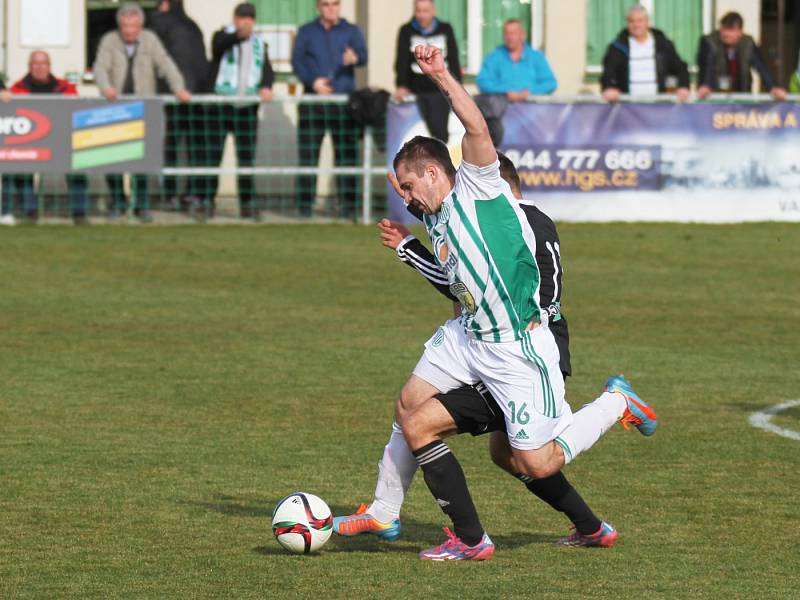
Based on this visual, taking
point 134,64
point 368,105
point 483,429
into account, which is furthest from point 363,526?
point 134,64

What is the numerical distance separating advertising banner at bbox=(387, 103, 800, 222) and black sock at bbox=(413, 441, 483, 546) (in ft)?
42.9

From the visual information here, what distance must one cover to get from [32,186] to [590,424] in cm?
1325

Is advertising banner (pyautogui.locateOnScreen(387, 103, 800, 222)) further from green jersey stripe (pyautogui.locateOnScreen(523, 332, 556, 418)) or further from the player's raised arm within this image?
the player's raised arm

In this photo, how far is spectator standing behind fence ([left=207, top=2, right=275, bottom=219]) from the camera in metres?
19.4

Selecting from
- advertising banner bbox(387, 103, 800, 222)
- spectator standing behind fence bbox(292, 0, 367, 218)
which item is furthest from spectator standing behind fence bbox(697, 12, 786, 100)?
spectator standing behind fence bbox(292, 0, 367, 218)

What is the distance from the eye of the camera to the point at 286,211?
1994 centimetres

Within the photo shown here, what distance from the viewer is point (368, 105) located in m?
19.3

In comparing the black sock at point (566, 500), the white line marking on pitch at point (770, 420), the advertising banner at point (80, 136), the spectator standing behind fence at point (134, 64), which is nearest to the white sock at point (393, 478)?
the black sock at point (566, 500)

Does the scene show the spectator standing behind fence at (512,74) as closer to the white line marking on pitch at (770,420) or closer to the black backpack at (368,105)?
the black backpack at (368,105)

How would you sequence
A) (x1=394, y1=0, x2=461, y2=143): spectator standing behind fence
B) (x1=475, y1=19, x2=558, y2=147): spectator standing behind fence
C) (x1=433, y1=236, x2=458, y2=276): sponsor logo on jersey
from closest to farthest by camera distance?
(x1=433, y1=236, x2=458, y2=276): sponsor logo on jersey → (x1=475, y1=19, x2=558, y2=147): spectator standing behind fence → (x1=394, y1=0, x2=461, y2=143): spectator standing behind fence

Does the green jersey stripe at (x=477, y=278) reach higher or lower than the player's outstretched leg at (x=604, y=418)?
higher

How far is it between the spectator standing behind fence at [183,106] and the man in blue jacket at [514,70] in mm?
3109

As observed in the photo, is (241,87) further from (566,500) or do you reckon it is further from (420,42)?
(566,500)

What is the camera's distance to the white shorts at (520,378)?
253 inches
